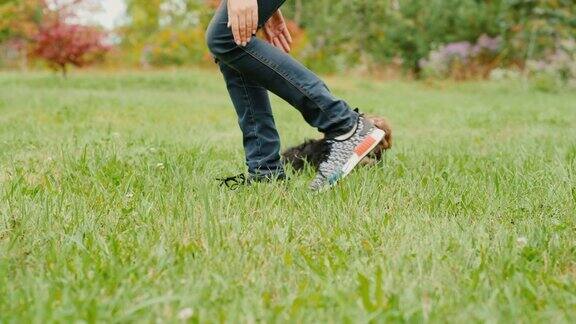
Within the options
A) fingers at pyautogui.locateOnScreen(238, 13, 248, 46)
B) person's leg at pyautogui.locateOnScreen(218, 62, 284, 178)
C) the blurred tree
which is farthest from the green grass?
the blurred tree

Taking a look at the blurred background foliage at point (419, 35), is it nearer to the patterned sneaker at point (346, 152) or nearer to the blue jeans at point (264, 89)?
the patterned sneaker at point (346, 152)

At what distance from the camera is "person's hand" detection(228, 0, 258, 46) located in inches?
93.8

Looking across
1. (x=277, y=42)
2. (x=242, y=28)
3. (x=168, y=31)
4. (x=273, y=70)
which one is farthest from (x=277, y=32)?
(x=168, y=31)

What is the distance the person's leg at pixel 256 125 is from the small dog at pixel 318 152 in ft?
0.88

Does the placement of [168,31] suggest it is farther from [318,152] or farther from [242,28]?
[242,28]

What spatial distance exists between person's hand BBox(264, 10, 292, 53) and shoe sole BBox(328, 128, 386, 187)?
0.61 metres

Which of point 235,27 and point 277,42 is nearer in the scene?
point 235,27

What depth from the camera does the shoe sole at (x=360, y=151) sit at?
2.61 metres

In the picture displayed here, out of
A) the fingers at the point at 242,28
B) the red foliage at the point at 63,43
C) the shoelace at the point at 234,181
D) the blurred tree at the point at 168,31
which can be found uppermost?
the fingers at the point at 242,28

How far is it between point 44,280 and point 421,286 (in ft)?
2.90

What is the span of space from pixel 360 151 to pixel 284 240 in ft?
3.10

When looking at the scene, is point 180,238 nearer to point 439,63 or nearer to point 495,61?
point 439,63

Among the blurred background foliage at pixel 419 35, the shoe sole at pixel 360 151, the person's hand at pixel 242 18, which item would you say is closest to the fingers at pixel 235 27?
the person's hand at pixel 242 18

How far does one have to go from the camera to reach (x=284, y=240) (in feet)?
6.07
